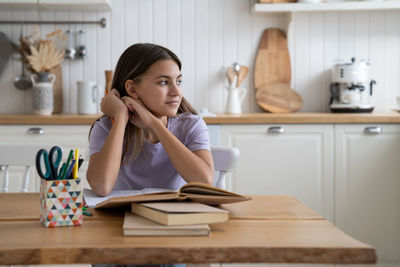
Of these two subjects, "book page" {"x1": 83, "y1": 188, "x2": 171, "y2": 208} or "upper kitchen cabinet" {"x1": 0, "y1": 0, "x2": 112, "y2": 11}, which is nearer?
"book page" {"x1": 83, "y1": 188, "x2": 171, "y2": 208}

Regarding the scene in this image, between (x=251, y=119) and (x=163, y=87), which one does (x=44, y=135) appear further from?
(x=163, y=87)

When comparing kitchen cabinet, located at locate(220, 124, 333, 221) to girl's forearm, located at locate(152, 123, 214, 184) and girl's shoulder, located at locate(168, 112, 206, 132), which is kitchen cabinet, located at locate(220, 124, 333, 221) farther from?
girl's forearm, located at locate(152, 123, 214, 184)

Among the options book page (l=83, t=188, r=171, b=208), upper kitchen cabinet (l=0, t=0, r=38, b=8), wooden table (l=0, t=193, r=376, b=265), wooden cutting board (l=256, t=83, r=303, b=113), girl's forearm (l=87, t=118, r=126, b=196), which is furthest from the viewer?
wooden cutting board (l=256, t=83, r=303, b=113)

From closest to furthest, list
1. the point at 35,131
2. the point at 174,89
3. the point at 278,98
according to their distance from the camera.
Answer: the point at 174,89
the point at 35,131
the point at 278,98

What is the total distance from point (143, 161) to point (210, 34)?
2.13m

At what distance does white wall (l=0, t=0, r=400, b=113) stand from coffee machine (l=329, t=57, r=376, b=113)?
0.72 ft

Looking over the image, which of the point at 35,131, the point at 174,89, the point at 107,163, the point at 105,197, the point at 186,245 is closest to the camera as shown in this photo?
the point at 186,245

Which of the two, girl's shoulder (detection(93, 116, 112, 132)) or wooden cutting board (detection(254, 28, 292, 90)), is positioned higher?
wooden cutting board (detection(254, 28, 292, 90))

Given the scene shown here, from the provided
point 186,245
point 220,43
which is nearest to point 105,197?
point 186,245

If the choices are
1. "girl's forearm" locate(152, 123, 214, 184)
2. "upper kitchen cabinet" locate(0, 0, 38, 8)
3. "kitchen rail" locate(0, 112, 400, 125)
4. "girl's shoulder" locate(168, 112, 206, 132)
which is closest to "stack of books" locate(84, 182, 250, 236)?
"girl's forearm" locate(152, 123, 214, 184)

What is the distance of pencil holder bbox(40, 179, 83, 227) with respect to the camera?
1062 millimetres

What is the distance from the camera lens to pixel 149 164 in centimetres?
163

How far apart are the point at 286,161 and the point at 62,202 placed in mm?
2170

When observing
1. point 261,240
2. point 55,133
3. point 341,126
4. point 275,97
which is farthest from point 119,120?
point 275,97
